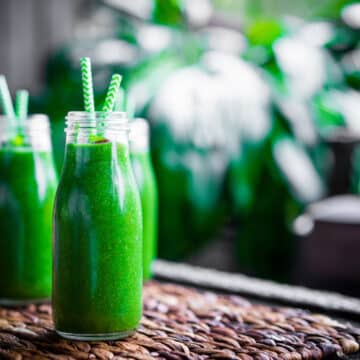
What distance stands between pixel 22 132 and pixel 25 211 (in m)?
0.13

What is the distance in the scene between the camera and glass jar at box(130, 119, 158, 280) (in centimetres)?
137

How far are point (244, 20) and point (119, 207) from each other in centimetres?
326

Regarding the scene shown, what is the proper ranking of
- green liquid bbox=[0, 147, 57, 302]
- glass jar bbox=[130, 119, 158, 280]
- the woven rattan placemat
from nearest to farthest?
the woven rattan placemat → green liquid bbox=[0, 147, 57, 302] → glass jar bbox=[130, 119, 158, 280]

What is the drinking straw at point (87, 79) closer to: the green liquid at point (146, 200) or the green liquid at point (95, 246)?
the green liquid at point (95, 246)

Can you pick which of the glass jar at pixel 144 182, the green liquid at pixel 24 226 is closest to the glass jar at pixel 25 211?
the green liquid at pixel 24 226

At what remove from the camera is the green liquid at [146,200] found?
1376 millimetres

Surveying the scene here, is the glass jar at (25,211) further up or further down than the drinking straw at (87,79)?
further down

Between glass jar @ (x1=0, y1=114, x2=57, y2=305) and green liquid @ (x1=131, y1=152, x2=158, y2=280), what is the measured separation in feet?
0.66

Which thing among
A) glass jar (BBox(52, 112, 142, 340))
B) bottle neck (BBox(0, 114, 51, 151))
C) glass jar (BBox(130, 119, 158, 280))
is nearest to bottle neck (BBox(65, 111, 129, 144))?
glass jar (BBox(52, 112, 142, 340))

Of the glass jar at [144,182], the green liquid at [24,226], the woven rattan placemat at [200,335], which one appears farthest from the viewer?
the glass jar at [144,182]

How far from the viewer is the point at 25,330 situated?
1.06 m

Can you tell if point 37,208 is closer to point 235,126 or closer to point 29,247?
point 29,247

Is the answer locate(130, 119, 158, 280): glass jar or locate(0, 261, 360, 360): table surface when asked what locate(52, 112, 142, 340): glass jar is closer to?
locate(0, 261, 360, 360): table surface

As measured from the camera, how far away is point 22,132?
124 cm
